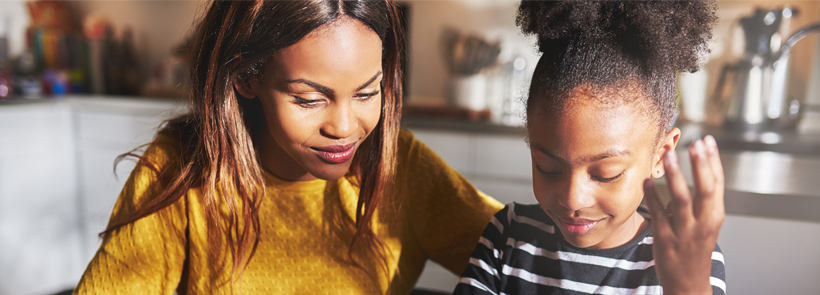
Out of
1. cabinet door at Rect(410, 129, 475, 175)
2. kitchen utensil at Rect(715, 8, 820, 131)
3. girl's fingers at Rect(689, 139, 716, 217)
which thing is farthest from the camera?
kitchen utensil at Rect(715, 8, 820, 131)

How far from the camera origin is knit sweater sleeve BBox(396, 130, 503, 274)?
1.63 ft

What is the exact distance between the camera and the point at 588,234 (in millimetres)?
359

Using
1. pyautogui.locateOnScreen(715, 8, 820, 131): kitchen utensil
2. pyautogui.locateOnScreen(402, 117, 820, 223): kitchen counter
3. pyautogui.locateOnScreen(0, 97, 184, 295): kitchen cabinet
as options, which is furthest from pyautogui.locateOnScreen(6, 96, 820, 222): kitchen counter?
pyautogui.locateOnScreen(0, 97, 184, 295): kitchen cabinet

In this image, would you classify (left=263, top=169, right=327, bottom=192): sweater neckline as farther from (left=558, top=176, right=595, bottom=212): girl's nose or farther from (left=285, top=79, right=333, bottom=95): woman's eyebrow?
(left=558, top=176, right=595, bottom=212): girl's nose

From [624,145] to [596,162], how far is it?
2 cm

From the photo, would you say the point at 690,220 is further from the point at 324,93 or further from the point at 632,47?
the point at 324,93

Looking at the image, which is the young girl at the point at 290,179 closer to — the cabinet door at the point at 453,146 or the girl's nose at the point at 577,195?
the cabinet door at the point at 453,146

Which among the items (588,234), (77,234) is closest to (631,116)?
(588,234)

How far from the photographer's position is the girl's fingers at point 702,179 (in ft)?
1.03

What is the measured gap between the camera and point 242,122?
0.46 metres

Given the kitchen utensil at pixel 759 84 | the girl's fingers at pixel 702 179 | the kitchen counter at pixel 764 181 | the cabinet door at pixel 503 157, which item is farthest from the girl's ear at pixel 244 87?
the kitchen utensil at pixel 759 84

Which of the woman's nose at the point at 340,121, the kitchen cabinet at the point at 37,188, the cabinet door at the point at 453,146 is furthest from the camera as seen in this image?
the kitchen cabinet at the point at 37,188

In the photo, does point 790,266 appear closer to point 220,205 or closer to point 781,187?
point 781,187

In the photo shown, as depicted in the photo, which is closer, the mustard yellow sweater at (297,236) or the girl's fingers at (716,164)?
the girl's fingers at (716,164)
